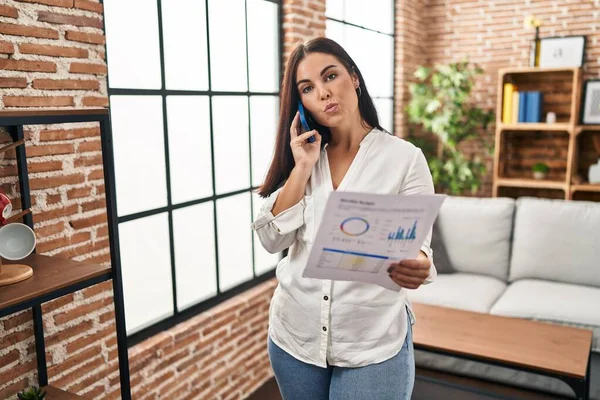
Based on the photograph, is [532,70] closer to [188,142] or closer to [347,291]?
[188,142]

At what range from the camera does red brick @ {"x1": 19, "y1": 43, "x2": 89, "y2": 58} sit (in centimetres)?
184

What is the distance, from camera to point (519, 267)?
11.9ft

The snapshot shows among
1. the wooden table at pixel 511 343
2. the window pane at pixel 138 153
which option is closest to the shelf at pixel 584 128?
the wooden table at pixel 511 343

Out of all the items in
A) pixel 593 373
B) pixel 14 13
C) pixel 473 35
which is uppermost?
pixel 473 35

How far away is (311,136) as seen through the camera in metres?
1.53

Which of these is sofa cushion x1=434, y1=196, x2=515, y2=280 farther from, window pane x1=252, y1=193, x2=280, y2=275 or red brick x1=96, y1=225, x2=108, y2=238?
red brick x1=96, y1=225, x2=108, y2=238

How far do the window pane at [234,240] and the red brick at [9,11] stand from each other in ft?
4.72

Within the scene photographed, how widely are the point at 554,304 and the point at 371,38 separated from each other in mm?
2674

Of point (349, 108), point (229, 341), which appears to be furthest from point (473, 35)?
point (349, 108)

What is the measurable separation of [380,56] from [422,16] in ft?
3.14

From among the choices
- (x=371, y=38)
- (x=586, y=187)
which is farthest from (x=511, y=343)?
(x=371, y=38)

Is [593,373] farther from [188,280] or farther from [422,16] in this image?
[422,16]

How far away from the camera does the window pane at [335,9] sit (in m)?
4.07

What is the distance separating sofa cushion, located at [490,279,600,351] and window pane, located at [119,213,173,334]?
72.4 inches
